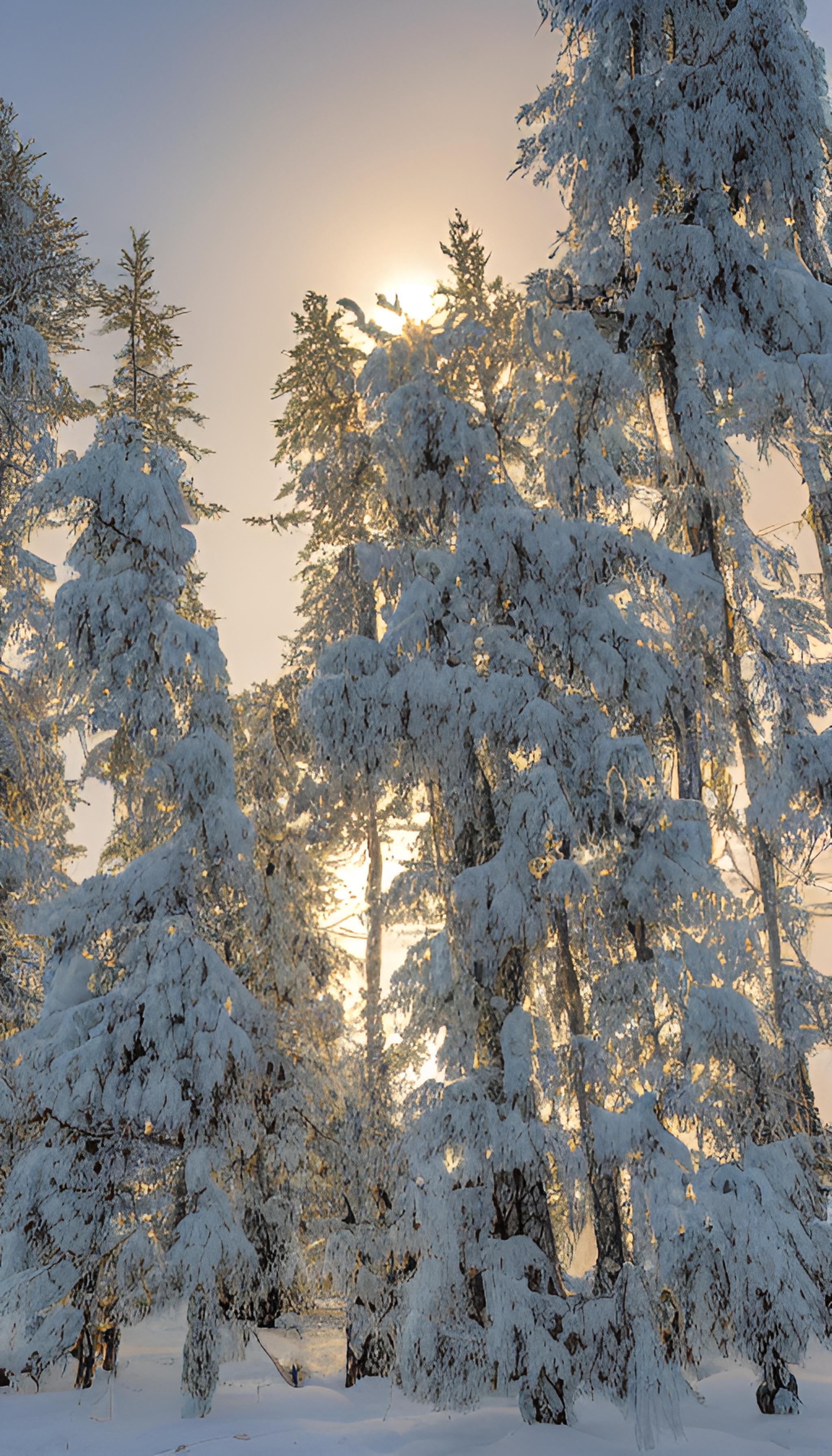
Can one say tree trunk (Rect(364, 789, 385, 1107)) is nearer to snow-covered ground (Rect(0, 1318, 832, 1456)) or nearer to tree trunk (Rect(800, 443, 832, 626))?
snow-covered ground (Rect(0, 1318, 832, 1456))

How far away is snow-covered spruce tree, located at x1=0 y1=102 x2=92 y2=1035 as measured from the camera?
9.80 metres

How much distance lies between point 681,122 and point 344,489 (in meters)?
6.31

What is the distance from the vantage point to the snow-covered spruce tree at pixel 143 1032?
675cm

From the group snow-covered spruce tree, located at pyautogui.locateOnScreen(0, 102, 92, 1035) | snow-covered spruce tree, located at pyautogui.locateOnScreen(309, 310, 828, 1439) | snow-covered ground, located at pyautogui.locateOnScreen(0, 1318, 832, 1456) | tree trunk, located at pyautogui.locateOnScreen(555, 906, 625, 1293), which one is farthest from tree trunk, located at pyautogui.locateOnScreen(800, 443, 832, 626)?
snow-covered spruce tree, located at pyautogui.locateOnScreen(0, 102, 92, 1035)

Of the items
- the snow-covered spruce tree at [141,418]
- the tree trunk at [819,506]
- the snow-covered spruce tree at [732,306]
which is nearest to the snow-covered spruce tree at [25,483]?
the snow-covered spruce tree at [141,418]

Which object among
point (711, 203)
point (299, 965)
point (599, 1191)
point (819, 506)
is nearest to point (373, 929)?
point (299, 965)

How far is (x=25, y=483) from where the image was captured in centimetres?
1084

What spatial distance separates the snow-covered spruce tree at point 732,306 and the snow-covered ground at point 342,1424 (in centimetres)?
230

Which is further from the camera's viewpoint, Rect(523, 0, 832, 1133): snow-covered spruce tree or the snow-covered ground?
Rect(523, 0, 832, 1133): snow-covered spruce tree

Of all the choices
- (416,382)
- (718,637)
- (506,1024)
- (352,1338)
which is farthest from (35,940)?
(718,637)

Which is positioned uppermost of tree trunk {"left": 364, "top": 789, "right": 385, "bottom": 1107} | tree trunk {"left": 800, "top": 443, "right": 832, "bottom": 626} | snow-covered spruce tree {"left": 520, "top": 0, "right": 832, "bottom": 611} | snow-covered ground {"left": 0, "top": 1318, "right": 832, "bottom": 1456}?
snow-covered spruce tree {"left": 520, "top": 0, "right": 832, "bottom": 611}

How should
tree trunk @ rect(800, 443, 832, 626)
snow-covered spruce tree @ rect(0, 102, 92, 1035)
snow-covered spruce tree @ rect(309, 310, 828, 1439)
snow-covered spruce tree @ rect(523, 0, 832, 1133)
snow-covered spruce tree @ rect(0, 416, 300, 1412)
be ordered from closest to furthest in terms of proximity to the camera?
snow-covered spruce tree @ rect(309, 310, 828, 1439)
snow-covered spruce tree @ rect(0, 416, 300, 1412)
snow-covered spruce tree @ rect(523, 0, 832, 1133)
tree trunk @ rect(800, 443, 832, 626)
snow-covered spruce tree @ rect(0, 102, 92, 1035)

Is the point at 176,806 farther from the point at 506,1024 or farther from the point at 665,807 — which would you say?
the point at 665,807

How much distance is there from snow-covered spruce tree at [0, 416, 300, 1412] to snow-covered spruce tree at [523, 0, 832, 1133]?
4296mm
